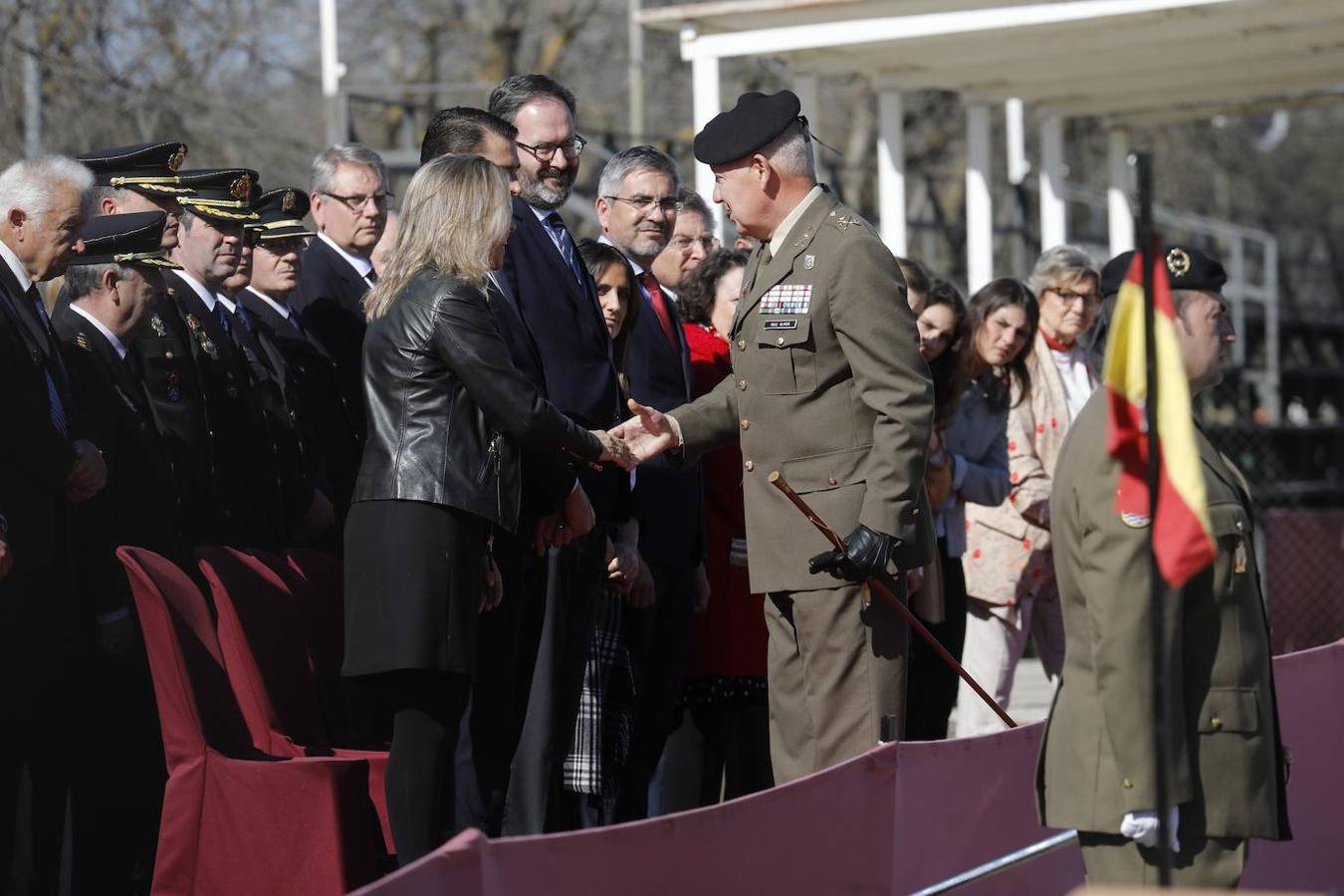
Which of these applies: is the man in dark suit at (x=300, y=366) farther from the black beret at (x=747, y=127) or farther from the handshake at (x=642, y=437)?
the black beret at (x=747, y=127)

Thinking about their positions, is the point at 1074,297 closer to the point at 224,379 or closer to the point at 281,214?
the point at 281,214

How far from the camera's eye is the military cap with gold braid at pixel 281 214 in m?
6.55

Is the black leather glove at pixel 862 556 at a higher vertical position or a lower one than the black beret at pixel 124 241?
lower

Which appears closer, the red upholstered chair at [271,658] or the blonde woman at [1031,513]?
the red upholstered chair at [271,658]

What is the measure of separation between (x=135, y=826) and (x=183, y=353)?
1.32 metres

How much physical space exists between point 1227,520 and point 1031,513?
11.2 ft

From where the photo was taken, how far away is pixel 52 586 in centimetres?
523

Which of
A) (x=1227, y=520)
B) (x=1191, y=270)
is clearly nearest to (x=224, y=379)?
(x=1191, y=270)

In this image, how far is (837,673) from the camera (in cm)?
499

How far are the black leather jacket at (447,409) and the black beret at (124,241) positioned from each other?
0.94 m

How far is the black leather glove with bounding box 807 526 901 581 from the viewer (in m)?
4.73

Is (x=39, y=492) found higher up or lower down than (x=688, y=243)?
lower down

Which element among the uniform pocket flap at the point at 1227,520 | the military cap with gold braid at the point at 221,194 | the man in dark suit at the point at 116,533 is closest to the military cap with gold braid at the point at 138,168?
the military cap with gold braid at the point at 221,194

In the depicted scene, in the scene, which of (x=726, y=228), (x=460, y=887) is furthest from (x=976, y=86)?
(x=460, y=887)
